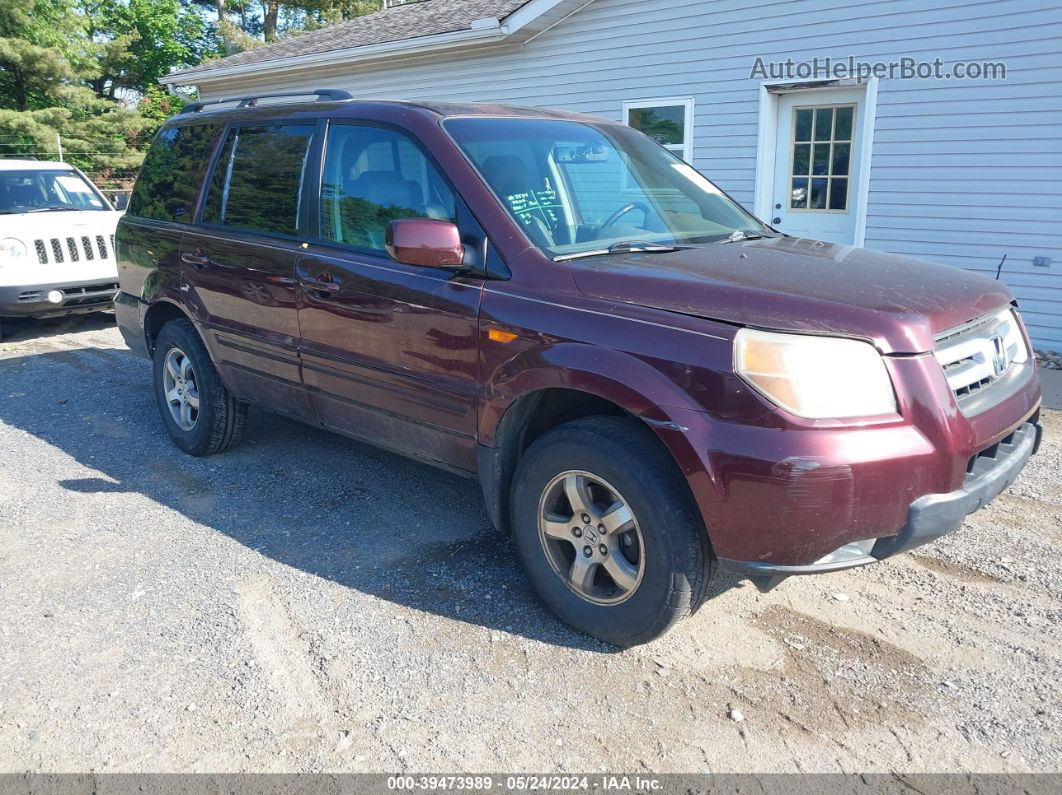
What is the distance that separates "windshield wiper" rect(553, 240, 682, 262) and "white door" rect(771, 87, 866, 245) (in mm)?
5943

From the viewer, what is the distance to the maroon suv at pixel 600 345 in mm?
2715

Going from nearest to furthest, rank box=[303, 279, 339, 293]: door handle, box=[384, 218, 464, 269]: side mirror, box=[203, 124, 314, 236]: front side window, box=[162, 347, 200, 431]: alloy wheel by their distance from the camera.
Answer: box=[384, 218, 464, 269]: side mirror < box=[303, 279, 339, 293]: door handle < box=[203, 124, 314, 236]: front side window < box=[162, 347, 200, 431]: alloy wheel

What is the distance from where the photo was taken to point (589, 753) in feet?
8.80

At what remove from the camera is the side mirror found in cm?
331

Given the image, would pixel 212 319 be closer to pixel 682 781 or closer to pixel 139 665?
pixel 139 665

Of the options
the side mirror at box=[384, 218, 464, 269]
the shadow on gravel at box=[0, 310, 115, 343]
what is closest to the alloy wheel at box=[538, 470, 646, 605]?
the side mirror at box=[384, 218, 464, 269]

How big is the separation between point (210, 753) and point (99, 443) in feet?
11.7

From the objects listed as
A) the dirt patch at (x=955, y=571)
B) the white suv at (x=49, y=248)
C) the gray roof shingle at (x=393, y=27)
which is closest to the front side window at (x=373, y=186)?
the dirt patch at (x=955, y=571)

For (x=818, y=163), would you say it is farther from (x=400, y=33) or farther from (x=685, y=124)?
(x=400, y=33)

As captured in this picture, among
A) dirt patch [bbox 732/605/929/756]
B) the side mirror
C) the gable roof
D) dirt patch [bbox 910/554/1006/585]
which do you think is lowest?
dirt patch [bbox 910/554/1006/585]

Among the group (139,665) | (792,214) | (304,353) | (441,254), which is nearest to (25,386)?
(304,353)

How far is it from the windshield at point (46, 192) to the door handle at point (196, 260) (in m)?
5.79

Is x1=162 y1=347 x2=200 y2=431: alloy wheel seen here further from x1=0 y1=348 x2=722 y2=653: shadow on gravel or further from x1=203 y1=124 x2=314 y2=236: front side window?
x1=203 y1=124 x2=314 y2=236: front side window

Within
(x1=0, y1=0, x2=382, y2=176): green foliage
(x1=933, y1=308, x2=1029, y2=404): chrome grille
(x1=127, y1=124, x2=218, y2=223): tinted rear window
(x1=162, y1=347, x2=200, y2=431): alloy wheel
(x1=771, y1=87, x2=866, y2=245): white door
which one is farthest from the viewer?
(x1=0, y1=0, x2=382, y2=176): green foliage
